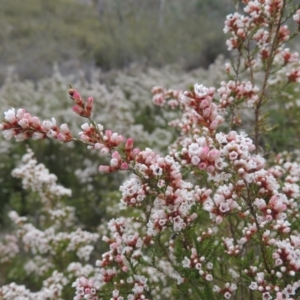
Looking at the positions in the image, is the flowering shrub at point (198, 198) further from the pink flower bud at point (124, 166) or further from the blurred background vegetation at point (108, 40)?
the blurred background vegetation at point (108, 40)

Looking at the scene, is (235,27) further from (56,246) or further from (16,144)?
(16,144)

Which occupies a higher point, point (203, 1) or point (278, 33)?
point (203, 1)

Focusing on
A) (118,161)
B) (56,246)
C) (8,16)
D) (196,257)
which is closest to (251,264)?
(196,257)

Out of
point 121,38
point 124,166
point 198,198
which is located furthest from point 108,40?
point 124,166

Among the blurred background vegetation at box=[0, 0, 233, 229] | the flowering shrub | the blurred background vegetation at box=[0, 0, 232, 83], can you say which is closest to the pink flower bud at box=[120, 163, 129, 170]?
the flowering shrub

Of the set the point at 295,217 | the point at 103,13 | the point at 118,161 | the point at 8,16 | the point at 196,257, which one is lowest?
the point at 196,257

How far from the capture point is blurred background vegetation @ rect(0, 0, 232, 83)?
1638 centimetres

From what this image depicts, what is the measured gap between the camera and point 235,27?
108 inches

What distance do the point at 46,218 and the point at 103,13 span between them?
13445mm

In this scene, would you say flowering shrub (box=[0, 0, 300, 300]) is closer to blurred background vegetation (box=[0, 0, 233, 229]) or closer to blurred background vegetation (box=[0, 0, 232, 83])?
blurred background vegetation (box=[0, 0, 233, 229])

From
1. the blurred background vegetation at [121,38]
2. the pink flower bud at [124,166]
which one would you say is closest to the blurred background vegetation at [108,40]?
the blurred background vegetation at [121,38]

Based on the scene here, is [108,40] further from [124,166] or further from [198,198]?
[124,166]

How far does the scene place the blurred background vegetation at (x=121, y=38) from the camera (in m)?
16.4

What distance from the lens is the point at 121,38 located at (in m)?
16.5
